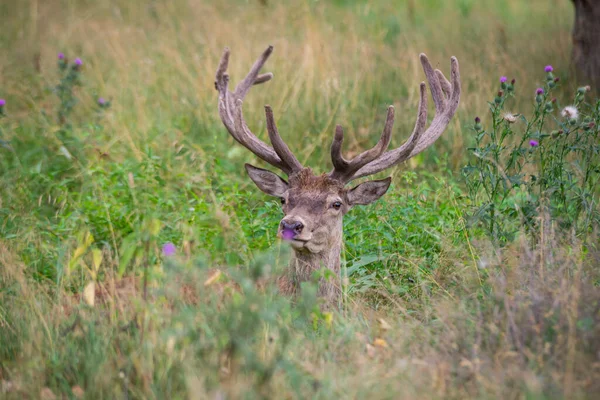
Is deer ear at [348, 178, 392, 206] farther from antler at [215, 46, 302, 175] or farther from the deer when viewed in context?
antler at [215, 46, 302, 175]

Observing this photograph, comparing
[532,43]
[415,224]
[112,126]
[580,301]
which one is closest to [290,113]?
[112,126]

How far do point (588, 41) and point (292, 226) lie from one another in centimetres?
455

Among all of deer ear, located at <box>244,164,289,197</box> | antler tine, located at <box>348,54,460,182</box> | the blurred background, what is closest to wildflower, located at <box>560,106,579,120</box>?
antler tine, located at <box>348,54,460,182</box>

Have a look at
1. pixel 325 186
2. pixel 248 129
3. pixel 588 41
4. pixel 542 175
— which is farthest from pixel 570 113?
pixel 588 41

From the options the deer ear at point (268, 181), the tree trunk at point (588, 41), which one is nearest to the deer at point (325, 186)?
the deer ear at point (268, 181)

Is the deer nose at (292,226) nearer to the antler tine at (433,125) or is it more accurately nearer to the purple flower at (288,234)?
the purple flower at (288,234)

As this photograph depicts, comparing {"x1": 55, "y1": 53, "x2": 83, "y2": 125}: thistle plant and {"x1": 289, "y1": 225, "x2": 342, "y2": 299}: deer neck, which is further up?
{"x1": 55, "y1": 53, "x2": 83, "y2": 125}: thistle plant

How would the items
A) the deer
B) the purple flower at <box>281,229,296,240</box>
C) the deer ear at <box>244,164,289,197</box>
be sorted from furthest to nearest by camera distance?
the deer ear at <box>244,164,289,197</box> → the deer → the purple flower at <box>281,229,296,240</box>

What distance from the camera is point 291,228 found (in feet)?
14.9

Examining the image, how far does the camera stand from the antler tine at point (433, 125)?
507 cm

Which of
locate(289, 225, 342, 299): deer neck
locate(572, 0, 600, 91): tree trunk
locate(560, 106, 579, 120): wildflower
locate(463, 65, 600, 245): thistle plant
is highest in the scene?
locate(572, 0, 600, 91): tree trunk

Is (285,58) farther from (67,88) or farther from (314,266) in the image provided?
(314,266)

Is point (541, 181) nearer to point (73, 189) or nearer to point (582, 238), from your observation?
point (582, 238)

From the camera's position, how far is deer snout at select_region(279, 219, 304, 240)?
4.51m
